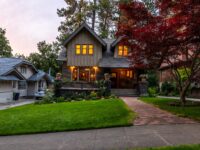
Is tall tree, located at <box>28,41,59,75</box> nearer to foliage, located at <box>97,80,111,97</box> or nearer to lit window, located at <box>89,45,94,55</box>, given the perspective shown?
lit window, located at <box>89,45,94,55</box>

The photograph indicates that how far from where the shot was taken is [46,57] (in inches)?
2092

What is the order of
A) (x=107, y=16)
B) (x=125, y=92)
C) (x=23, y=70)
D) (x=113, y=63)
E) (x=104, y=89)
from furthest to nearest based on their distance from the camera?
(x=107, y=16) → (x=23, y=70) → (x=113, y=63) → (x=125, y=92) → (x=104, y=89)

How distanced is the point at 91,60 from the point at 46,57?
25.7 meters

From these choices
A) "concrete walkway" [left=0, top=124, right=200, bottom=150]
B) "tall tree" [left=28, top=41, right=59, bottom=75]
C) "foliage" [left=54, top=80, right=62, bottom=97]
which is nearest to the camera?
"concrete walkway" [left=0, top=124, right=200, bottom=150]

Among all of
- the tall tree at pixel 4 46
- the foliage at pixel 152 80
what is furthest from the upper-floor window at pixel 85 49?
the tall tree at pixel 4 46

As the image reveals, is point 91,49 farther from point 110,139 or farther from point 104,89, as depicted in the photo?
point 110,139

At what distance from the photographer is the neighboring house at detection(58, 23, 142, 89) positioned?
28942 mm

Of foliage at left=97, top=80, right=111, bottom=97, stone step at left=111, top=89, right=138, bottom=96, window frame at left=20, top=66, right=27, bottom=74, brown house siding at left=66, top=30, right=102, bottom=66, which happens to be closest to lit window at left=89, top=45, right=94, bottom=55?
brown house siding at left=66, top=30, right=102, bottom=66

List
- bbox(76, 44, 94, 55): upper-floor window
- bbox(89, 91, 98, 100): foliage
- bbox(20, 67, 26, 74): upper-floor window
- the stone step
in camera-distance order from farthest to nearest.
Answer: bbox(20, 67, 26, 74): upper-floor window, bbox(76, 44, 94, 55): upper-floor window, the stone step, bbox(89, 91, 98, 100): foliage

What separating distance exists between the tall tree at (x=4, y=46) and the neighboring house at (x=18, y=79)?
48.0 ft

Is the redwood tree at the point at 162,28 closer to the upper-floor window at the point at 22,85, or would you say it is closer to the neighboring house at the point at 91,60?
the neighboring house at the point at 91,60

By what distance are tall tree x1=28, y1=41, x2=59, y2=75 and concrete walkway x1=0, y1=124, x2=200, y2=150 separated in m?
42.7

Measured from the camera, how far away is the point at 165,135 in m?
8.59

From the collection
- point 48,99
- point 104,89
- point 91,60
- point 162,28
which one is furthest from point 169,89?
point 162,28
